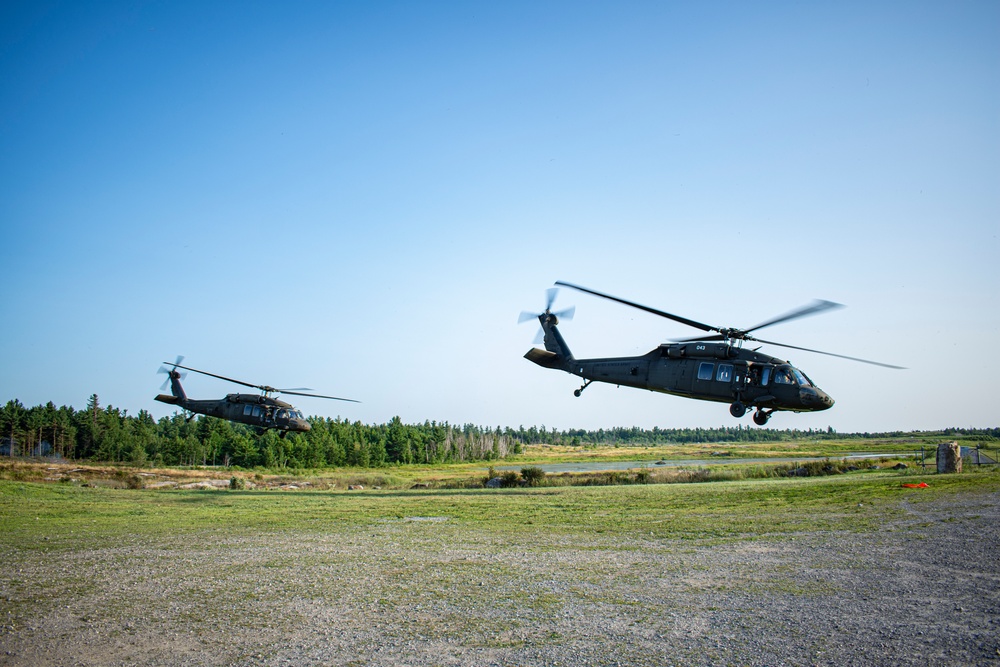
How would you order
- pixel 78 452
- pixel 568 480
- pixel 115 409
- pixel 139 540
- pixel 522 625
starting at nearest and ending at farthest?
pixel 522 625
pixel 139 540
pixel 568 480
pixel 78 452
pixel 115 409

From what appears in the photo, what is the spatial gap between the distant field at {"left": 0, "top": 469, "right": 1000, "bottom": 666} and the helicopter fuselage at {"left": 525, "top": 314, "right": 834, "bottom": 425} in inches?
151

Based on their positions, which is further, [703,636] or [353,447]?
[353,447]

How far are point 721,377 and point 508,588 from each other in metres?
15.2

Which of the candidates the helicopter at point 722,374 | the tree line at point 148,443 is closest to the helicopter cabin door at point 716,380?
the helicopter at point 722,374

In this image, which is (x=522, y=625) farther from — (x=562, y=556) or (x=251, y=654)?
(x=562, y=556)

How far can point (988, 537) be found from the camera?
46.2 feet

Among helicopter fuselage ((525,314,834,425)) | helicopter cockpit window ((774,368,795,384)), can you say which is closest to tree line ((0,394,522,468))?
helicopter fuselage ((525,314,834,425))

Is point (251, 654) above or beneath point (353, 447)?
above

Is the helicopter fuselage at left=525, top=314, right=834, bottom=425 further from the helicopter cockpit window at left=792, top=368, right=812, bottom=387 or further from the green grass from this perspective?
the green grass

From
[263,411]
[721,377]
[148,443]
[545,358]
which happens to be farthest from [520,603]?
[148,443]

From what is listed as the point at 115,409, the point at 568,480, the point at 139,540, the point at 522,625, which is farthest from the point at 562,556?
the point at 115,409

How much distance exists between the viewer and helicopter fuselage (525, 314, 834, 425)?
→ 22453 millimetres

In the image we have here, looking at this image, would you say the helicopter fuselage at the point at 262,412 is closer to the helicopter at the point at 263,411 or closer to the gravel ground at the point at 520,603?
the helicopter at the point at 263,411

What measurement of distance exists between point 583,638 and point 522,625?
3.13 ft
